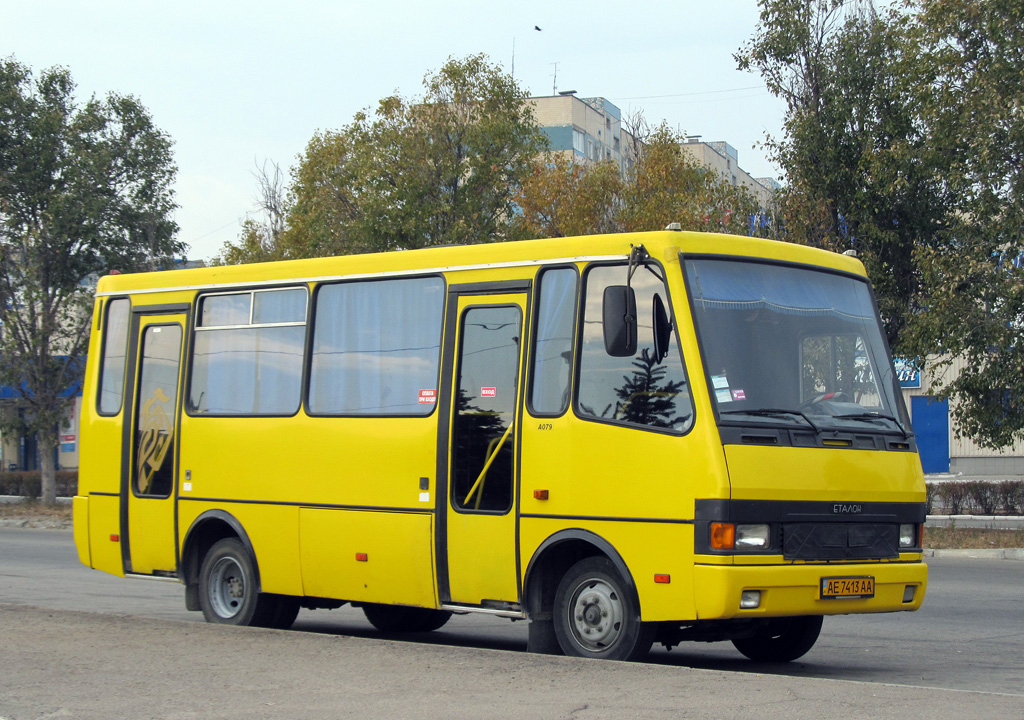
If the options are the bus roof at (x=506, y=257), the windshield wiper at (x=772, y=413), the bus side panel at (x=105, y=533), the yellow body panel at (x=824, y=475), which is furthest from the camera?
the bus side panel at (x=105, y=533)

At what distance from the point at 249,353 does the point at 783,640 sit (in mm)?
5151

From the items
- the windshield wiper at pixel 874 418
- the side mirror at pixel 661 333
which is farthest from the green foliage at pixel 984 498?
the side mirror at pixel 661 333

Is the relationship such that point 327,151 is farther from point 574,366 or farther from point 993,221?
point 574,366

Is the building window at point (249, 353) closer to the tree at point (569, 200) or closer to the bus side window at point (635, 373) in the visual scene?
the bus side window at point (635, 373)

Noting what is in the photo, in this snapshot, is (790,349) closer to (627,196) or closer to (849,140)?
(849,140)

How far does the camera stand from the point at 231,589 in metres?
11.6

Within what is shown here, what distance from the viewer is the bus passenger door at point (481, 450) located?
30.4 feet

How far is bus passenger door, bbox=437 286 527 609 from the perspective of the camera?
927cm

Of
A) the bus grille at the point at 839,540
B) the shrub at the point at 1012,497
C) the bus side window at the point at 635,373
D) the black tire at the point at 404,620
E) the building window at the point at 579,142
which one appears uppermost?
the building window at the point at 579,142

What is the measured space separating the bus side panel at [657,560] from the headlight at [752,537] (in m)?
0.30

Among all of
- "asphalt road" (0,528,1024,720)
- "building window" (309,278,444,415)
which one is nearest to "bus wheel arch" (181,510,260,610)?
"asphalt road" (0,528,1024,720)

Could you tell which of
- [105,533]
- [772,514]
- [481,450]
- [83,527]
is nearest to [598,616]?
[772,514]

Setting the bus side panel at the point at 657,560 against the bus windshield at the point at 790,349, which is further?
the bus windshield at the point at 790,349

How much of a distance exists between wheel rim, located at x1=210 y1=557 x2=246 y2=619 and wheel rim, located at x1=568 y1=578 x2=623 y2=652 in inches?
150
